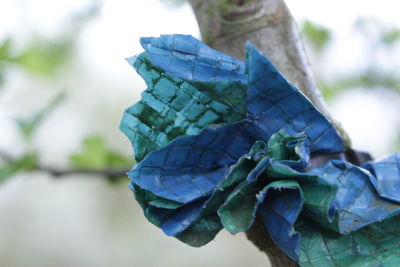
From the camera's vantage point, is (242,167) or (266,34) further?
(266,34)

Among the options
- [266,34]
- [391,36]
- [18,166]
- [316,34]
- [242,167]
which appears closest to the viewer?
[242,167]

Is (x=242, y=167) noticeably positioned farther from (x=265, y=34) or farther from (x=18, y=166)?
(x=18, y=166)

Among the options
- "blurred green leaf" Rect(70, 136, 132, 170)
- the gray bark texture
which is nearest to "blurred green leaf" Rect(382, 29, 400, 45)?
"blurred green leaf" Rect(70, 136, 132, 170)

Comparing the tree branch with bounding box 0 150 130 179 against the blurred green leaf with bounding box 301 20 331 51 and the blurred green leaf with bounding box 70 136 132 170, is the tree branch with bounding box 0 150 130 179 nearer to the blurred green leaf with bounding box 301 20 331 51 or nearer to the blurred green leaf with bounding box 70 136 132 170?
the blurred green leaf with bounding box 70 136 132 170

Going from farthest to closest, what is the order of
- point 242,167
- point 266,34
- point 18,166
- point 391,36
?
point 391,36, point 18,166, point 266,34, point 242,167

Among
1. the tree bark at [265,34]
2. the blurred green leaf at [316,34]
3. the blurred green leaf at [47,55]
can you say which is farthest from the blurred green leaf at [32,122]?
the blurred green leaf at [316,34]

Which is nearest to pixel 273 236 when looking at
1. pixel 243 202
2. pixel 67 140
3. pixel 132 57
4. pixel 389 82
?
pixel 243 202

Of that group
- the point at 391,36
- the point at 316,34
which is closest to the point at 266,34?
the point at 316,34
